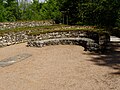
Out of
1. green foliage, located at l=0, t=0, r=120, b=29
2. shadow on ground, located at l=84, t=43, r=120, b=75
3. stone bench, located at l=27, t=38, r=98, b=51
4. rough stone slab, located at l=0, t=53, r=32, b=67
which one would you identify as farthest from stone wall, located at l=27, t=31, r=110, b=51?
green foliage, located at l=0, t=0, r=120, b=29

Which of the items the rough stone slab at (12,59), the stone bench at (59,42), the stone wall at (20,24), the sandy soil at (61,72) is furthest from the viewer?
the stone wall at (20,24)

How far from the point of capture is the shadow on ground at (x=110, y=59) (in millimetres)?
11964

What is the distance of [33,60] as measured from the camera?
13.5 meters

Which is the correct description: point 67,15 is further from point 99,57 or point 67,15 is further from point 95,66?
point 95,66

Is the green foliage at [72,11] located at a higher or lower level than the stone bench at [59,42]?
higher

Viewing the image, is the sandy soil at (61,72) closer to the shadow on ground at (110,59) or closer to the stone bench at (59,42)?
the shadow on ground at (110,59)

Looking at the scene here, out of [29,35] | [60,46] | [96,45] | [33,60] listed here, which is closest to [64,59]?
[33,60]

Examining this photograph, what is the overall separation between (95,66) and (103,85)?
2770 millimetres

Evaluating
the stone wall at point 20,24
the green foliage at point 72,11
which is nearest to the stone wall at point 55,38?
the stone wall at point 20,24

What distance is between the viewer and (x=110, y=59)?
521 inches

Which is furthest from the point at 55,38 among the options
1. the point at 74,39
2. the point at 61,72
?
the point at 61,72

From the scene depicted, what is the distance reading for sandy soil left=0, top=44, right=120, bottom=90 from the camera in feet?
30.3

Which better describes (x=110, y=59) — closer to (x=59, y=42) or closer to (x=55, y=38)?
(x=59, y=42)

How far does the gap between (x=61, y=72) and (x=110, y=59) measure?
356cm
